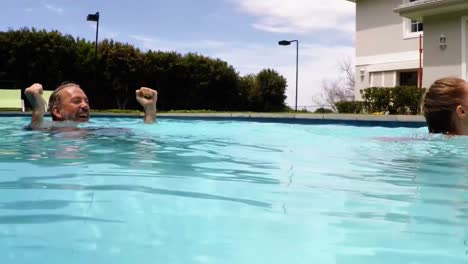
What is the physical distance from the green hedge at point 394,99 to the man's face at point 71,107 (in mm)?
10696

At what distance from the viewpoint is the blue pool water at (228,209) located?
1758 mm

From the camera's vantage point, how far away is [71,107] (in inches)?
274

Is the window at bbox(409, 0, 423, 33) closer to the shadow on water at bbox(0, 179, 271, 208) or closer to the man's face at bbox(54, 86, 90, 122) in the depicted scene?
the man's face at bbox(54, 86, 90, 122)

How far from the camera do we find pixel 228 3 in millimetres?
22172

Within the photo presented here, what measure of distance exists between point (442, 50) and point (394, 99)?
380cm

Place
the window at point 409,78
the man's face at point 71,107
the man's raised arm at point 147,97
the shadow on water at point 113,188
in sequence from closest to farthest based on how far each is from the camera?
the shadow on water at point 113,188 < the man's face at point 71,107 < the man's raised arm at point 147,97 < the window at point 409,78

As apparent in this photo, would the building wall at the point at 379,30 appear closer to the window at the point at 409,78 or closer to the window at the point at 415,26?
the window at the point at 415,26

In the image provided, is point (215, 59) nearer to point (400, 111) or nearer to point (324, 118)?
point (400, 111)

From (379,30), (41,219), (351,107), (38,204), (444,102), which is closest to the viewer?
(41,219)

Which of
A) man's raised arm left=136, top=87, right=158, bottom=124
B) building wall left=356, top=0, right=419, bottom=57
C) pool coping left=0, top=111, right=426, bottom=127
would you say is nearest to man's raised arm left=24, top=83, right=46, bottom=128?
man's raised arm left=136, top=87, right=158, bottom=124

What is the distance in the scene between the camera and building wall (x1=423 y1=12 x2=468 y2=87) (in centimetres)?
1686

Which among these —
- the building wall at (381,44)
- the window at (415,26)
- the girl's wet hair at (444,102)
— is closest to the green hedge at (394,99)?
the building wall at (381,44)

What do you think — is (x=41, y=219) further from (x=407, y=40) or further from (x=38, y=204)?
(x=407, y=40)

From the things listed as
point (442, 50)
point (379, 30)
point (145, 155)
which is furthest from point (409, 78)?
point (145, 155)
